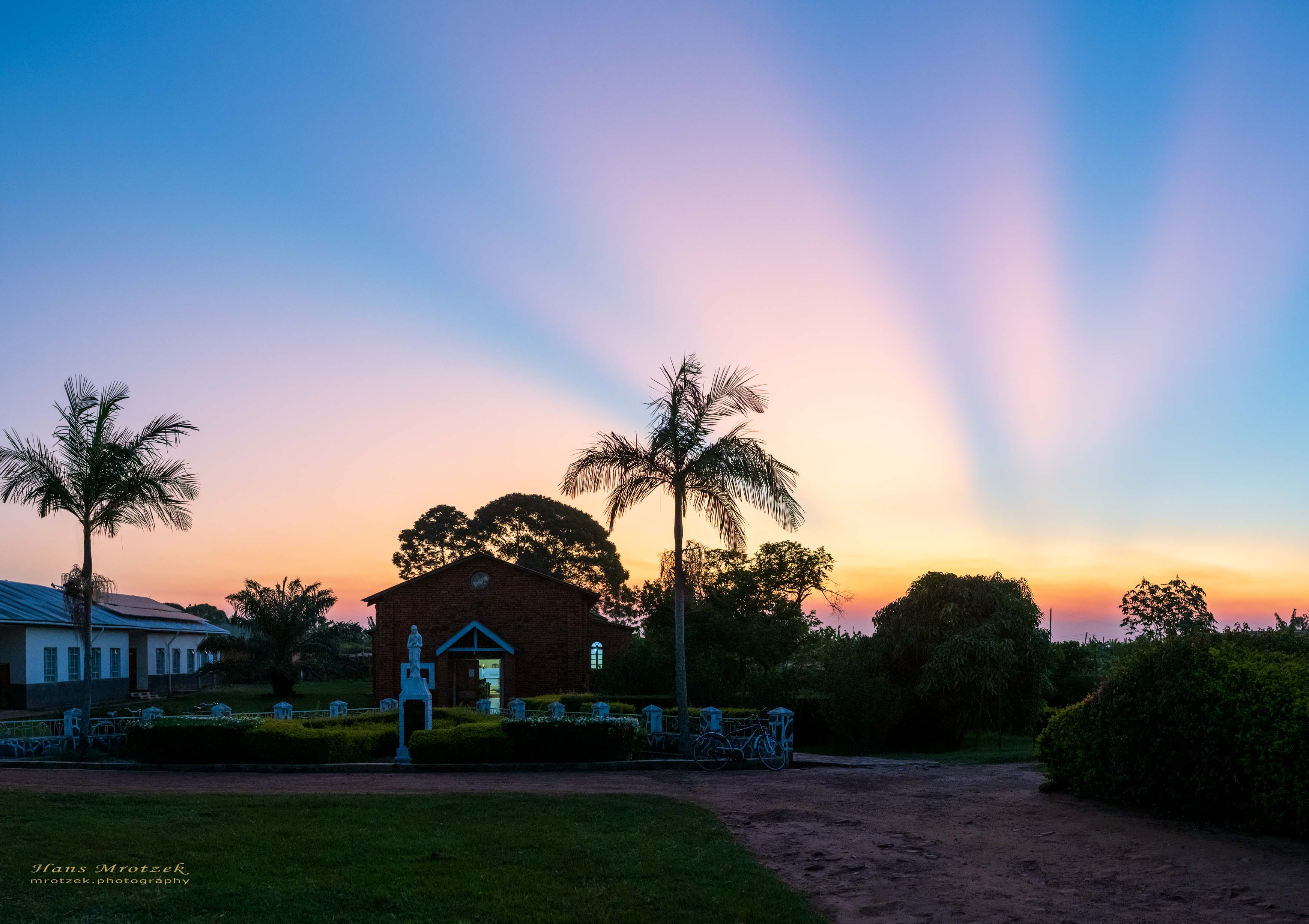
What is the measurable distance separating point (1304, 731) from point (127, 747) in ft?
67.4

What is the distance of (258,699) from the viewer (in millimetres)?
41812

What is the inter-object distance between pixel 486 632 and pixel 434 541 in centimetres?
3356

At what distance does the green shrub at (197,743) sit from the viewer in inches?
734

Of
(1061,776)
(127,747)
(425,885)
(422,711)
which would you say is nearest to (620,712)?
(422,711)

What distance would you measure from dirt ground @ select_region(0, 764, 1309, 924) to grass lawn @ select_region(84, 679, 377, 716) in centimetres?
1722

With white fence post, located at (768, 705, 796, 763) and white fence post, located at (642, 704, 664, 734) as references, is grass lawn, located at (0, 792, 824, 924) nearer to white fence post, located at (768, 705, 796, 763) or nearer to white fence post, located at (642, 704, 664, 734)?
white fence post, located at (768, 705, 796, 763)

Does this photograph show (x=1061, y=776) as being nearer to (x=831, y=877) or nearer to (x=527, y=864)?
(x=831, y=877)

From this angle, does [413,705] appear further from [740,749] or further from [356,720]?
[740,749]

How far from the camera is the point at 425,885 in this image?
27.8 feet

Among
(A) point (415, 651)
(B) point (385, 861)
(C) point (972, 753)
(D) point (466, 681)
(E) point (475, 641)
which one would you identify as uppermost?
(A) point (415, 651)

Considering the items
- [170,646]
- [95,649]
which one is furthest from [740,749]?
[170,646]

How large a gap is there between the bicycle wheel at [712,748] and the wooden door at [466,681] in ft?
56.1

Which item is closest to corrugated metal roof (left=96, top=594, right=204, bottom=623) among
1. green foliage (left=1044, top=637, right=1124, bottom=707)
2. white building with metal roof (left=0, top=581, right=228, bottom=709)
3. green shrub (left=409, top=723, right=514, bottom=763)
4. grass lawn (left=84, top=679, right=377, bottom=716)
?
white building with metal roof (left=0, top=581, right=228, bottom=709)

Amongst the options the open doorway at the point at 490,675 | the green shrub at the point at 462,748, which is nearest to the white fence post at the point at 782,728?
the green shrub at the point at 462,748
